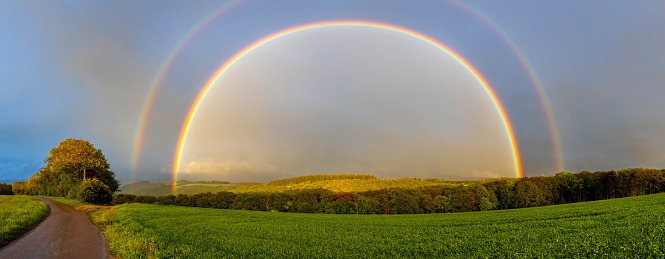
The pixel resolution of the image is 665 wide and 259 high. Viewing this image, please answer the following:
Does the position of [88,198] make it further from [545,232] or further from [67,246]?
[545,232]

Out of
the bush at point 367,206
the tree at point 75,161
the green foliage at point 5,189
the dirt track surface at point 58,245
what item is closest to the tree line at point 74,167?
the tree at point 75,161

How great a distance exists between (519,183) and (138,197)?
454ft

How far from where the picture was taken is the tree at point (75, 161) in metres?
→ 71.1

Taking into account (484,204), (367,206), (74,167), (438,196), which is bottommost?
(484,204)

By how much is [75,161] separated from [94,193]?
2668 cm

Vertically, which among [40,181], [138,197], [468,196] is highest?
[40,181]

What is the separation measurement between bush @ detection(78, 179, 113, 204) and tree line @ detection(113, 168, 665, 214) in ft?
67.9

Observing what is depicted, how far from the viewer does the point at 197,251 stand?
13734mm

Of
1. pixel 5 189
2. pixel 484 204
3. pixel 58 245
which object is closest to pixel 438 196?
pixel 484 204

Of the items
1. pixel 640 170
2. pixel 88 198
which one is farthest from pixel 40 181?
pixel 640 170

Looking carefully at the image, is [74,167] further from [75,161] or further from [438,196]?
[438,196]

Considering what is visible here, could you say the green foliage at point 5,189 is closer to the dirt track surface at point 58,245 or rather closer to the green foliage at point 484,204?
the dirt track surface at point 58,245

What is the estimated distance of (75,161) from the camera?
2817 inches

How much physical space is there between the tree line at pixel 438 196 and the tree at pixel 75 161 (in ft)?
30.3
